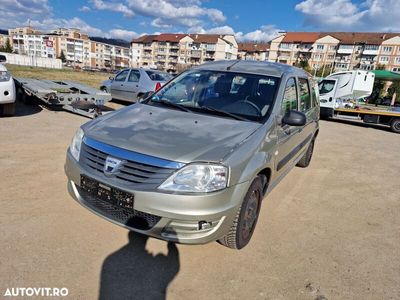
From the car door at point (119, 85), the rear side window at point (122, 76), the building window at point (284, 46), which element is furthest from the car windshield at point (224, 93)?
the building window at point (284, 46)

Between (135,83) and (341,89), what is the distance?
10742 millimetres

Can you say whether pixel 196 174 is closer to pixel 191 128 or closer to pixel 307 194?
pixel 191 128

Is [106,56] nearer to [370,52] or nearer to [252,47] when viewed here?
[252,47]

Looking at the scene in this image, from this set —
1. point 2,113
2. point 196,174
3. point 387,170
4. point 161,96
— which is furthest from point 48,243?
point 387,170

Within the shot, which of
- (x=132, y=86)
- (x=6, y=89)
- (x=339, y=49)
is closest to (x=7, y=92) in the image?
(x=6, y=89)

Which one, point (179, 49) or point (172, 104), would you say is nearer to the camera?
point (172, 104)

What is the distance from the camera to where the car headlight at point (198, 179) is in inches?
88.0

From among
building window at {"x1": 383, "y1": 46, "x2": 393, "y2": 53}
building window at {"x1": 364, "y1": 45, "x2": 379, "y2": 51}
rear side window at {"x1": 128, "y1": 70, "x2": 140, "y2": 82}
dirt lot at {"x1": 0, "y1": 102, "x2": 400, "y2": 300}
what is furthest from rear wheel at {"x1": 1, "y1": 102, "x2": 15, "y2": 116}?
building window at {"x1": 383, "y1": 46, "x2": 393, "y2": 53}

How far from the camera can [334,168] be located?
6.10 metres

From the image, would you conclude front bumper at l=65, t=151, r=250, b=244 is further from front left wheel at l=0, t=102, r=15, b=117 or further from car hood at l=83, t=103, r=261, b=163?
front left wheel at l=0, t=102, r=15, b=117

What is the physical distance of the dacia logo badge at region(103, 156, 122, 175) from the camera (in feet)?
7.72

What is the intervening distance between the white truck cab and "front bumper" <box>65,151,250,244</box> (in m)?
14.1

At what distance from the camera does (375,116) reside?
13.3 metres

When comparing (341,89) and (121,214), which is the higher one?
(341,89)
